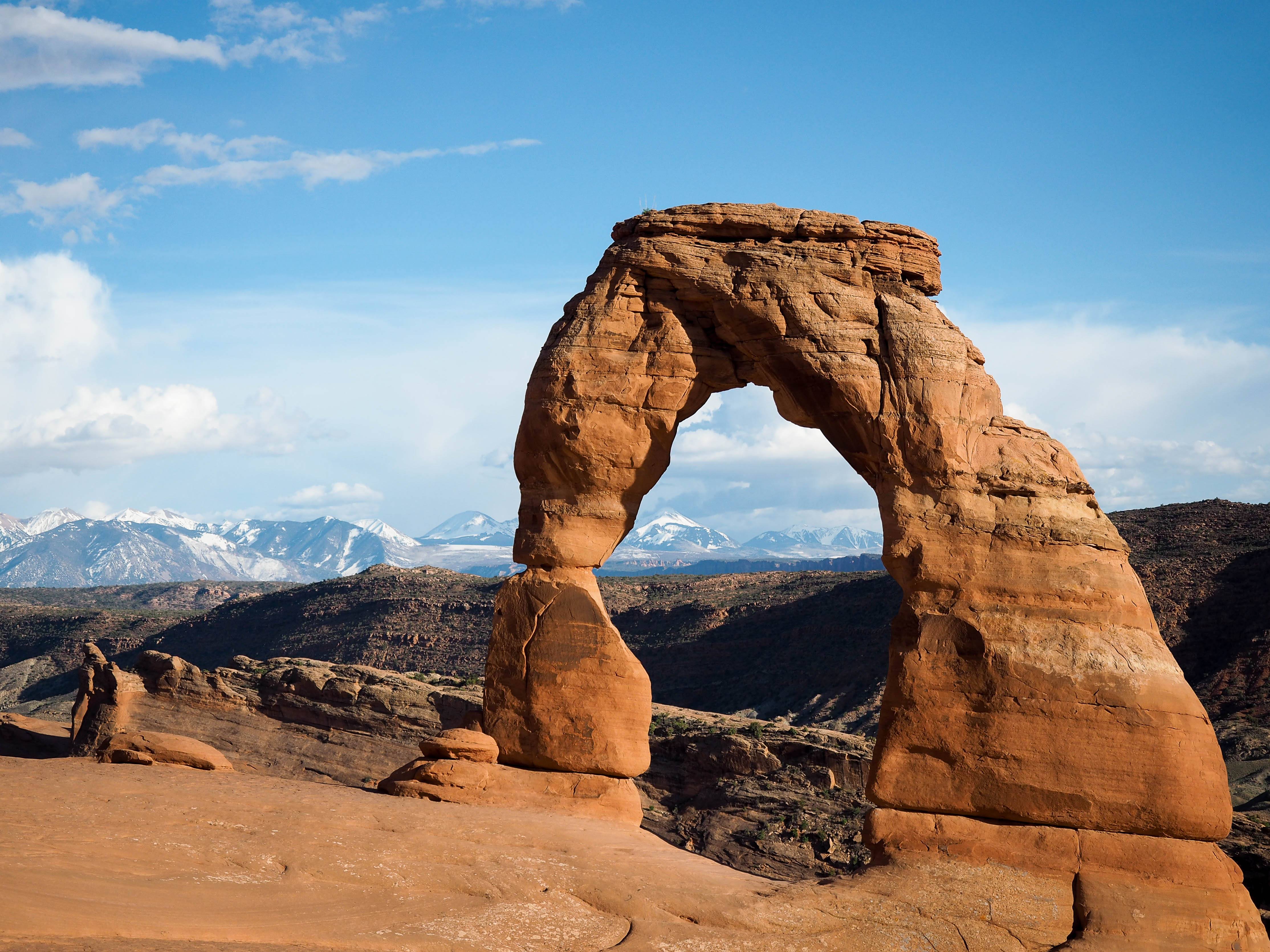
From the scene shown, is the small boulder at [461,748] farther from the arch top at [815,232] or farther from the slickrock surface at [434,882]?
the arch top at [815,232]

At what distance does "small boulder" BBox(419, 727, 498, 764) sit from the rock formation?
42 cm

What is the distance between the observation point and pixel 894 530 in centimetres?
1498

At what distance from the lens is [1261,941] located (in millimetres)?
12508

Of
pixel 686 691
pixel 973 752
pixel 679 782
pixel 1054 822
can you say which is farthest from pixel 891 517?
pixel 686 691

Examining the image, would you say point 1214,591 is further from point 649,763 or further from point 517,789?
point 517,789

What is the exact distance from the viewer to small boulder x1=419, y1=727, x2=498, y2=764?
15.7m

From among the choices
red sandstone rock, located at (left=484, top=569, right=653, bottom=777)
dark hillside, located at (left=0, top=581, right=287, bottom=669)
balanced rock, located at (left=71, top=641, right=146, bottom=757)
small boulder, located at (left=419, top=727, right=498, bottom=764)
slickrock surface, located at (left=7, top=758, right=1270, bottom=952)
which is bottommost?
dark hillside, located at (left=0, top=581, right=287, bottom=669)

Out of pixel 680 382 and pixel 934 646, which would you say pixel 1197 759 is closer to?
pixel 934 646

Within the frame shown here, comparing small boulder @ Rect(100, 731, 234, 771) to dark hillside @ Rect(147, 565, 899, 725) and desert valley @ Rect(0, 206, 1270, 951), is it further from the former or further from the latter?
dark hillside @ Rect(147, 565, 899, 725)

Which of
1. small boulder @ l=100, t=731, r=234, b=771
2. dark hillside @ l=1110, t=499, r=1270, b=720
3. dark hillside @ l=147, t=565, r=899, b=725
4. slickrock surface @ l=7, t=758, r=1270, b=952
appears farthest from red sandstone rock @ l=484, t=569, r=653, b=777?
dark hillside @ l=147, t=565, r=899, b=725

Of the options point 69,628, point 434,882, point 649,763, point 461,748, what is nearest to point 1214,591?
point 649,763

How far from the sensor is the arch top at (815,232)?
16.2m

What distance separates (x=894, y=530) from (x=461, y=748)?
6.56m

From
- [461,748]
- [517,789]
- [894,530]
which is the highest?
[894,530]
